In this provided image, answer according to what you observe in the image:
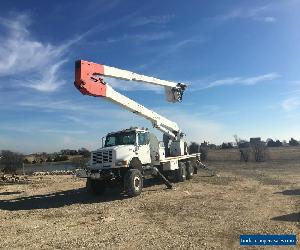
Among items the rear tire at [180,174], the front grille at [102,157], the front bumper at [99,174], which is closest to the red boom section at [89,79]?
the front grille at [102,157]

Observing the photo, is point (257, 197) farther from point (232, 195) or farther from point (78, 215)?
point (78, 215)

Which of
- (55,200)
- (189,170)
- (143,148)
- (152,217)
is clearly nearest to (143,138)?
(143,148)

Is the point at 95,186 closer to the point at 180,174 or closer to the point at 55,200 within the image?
the point at 55,200

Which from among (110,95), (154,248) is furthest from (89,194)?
(154,248)

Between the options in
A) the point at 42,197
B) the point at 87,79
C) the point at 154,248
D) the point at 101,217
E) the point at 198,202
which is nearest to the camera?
the point at 154,248

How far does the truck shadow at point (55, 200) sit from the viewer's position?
50.9 feet

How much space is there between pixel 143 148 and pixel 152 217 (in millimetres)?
6852

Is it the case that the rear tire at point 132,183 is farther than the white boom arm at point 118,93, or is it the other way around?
the rear tire at point 132,183

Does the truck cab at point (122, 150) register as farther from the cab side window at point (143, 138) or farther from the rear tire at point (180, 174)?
the rear tire at point (180, 174)

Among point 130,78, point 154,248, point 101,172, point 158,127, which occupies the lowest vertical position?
point 154,248

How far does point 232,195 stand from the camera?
15953mm

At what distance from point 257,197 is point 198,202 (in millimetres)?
2430

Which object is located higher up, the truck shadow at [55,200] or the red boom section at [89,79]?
the red boom section at [89,79]

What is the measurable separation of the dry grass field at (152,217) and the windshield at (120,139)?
2.37 m
